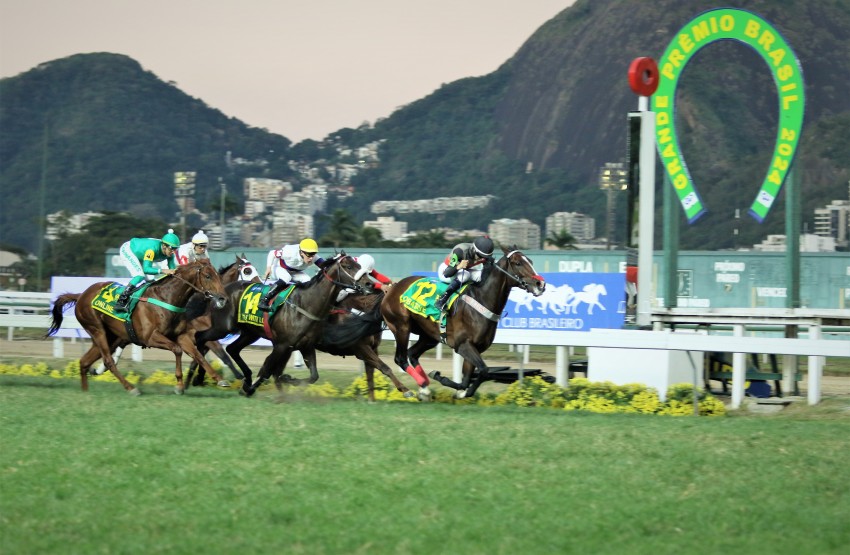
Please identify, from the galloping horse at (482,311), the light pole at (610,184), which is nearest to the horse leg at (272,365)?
the galloping horse at (482,311)

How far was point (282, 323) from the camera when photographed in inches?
470

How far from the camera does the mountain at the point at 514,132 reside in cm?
7712

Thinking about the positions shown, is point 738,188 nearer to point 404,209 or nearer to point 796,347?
point 404,209

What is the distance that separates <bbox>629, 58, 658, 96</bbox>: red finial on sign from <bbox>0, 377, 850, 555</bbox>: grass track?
128 inches

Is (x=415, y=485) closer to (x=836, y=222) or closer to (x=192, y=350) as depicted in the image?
(x=192, y=350)

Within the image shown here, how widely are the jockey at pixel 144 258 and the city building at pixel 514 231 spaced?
71.1 meters

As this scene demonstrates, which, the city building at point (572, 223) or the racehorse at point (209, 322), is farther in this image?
the city building at point (572, 223)

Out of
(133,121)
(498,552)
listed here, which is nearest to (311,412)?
(498,552)

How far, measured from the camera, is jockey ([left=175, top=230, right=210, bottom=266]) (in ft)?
45.4

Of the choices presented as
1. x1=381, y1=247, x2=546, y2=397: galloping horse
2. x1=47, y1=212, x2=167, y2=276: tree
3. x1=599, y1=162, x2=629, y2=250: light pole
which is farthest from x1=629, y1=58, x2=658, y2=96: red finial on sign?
x1=47, y1=212, x2=167, y2=276: tree

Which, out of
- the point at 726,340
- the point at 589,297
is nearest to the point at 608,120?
the point at 589,297

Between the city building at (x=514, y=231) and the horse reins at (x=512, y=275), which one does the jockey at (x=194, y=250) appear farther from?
the city building at (x=514, y=231)

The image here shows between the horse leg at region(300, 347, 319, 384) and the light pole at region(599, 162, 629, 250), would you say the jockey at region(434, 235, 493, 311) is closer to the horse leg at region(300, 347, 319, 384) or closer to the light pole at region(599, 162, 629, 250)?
the horse leg at region(300, 347, 319, 384)

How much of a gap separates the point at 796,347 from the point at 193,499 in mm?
6774
